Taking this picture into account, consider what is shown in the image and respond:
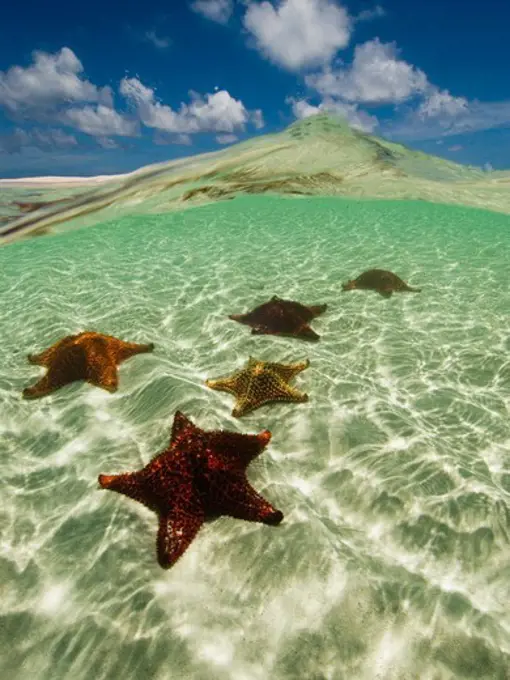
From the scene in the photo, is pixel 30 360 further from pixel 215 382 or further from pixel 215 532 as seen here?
pixel 215 532

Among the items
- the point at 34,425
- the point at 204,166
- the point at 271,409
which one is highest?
the point at 204,166

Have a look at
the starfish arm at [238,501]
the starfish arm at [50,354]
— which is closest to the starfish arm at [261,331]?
the starfish arm at [50,354]

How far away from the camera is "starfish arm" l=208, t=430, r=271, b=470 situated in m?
4.29

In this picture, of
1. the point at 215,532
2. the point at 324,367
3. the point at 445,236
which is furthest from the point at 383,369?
the point at 445,236

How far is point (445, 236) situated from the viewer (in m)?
21.6

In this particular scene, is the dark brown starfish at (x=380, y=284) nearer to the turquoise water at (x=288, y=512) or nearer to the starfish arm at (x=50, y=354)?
the turquoise water at (x=288, y=512)

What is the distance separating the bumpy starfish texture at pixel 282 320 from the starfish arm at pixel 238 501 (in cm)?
500

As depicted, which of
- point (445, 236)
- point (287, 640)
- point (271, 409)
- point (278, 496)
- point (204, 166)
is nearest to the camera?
point (287, 640)

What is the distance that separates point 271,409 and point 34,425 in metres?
3.89

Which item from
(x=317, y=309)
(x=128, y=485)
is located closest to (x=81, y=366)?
(x=128, y=485)

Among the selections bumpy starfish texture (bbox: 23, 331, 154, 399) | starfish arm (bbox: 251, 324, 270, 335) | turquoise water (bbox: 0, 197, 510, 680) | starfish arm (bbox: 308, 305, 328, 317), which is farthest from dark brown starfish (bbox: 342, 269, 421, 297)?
bumpy starfish texture (bbox: 23, 331, 154, 399)

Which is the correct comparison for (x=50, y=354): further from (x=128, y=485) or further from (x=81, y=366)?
(x=128, y=485)

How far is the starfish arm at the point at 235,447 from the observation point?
429 cm

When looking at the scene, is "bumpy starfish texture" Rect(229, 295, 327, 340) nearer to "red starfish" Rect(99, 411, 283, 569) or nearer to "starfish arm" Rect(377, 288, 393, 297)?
"starfish arm" Rect(377, 288, 393, 297)
